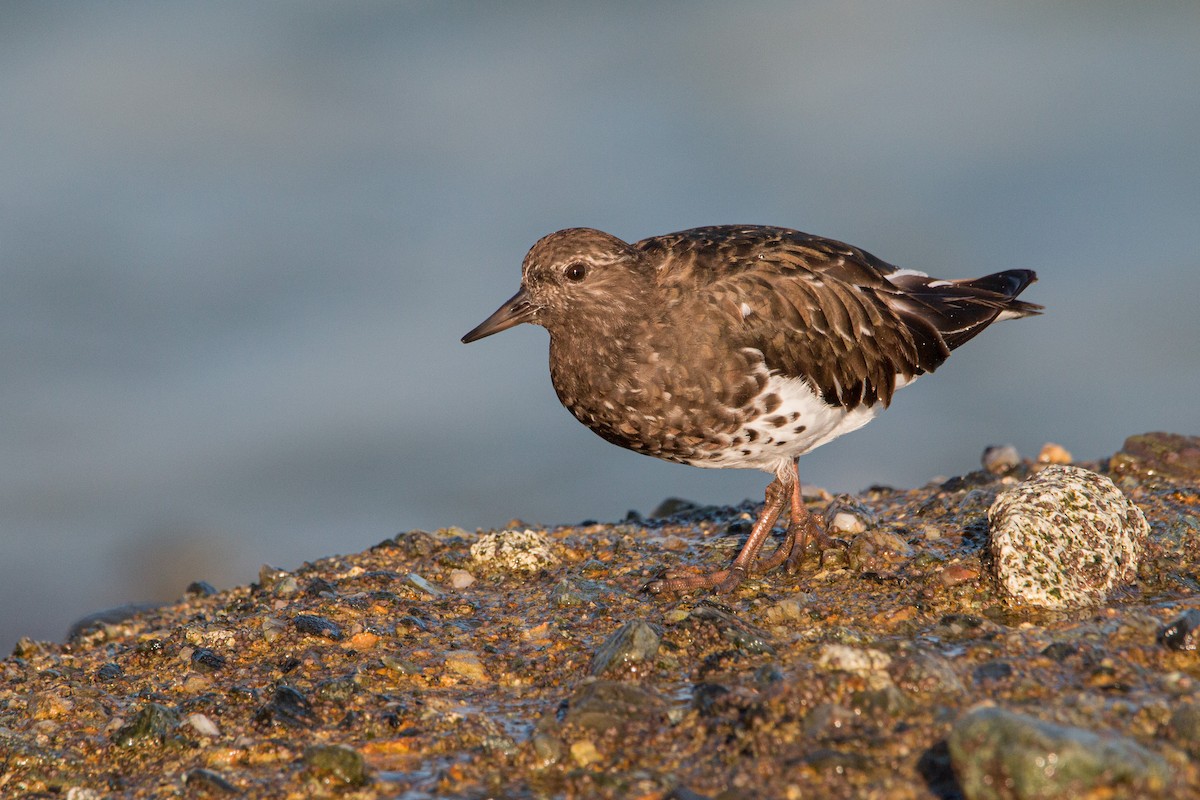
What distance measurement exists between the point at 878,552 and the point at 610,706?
217 cm

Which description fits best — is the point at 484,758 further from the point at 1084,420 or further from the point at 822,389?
the point at 1084,420

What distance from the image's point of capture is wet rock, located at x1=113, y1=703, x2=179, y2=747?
447cm

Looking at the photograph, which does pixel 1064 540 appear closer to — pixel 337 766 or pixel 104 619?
pixel 337 766

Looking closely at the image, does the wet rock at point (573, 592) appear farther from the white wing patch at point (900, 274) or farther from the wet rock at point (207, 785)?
the white wing patch at point (900, 274)

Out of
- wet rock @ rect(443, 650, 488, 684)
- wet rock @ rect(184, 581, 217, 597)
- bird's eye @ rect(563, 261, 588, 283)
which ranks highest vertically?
bird's eye @ rect(563, 261, 588, 283)

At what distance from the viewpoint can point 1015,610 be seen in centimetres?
529

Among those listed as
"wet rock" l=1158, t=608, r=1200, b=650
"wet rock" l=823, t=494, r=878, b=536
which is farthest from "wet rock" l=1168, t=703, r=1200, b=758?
"wet rock" l=823, t=494, r=878, b=536

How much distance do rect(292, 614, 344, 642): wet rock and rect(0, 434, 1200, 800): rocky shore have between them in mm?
11

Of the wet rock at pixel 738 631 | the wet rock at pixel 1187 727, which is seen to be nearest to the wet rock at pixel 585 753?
the wet rock at pixel 738 631

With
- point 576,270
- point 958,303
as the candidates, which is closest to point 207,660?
point 576,270

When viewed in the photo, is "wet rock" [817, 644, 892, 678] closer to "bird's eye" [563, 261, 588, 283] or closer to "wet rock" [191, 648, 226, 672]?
"bird's eye" [563, 261, 588, 283]

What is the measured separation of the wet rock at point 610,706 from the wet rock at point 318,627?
145 centimetres

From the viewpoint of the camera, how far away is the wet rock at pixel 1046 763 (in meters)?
3.29

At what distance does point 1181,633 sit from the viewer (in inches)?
178
